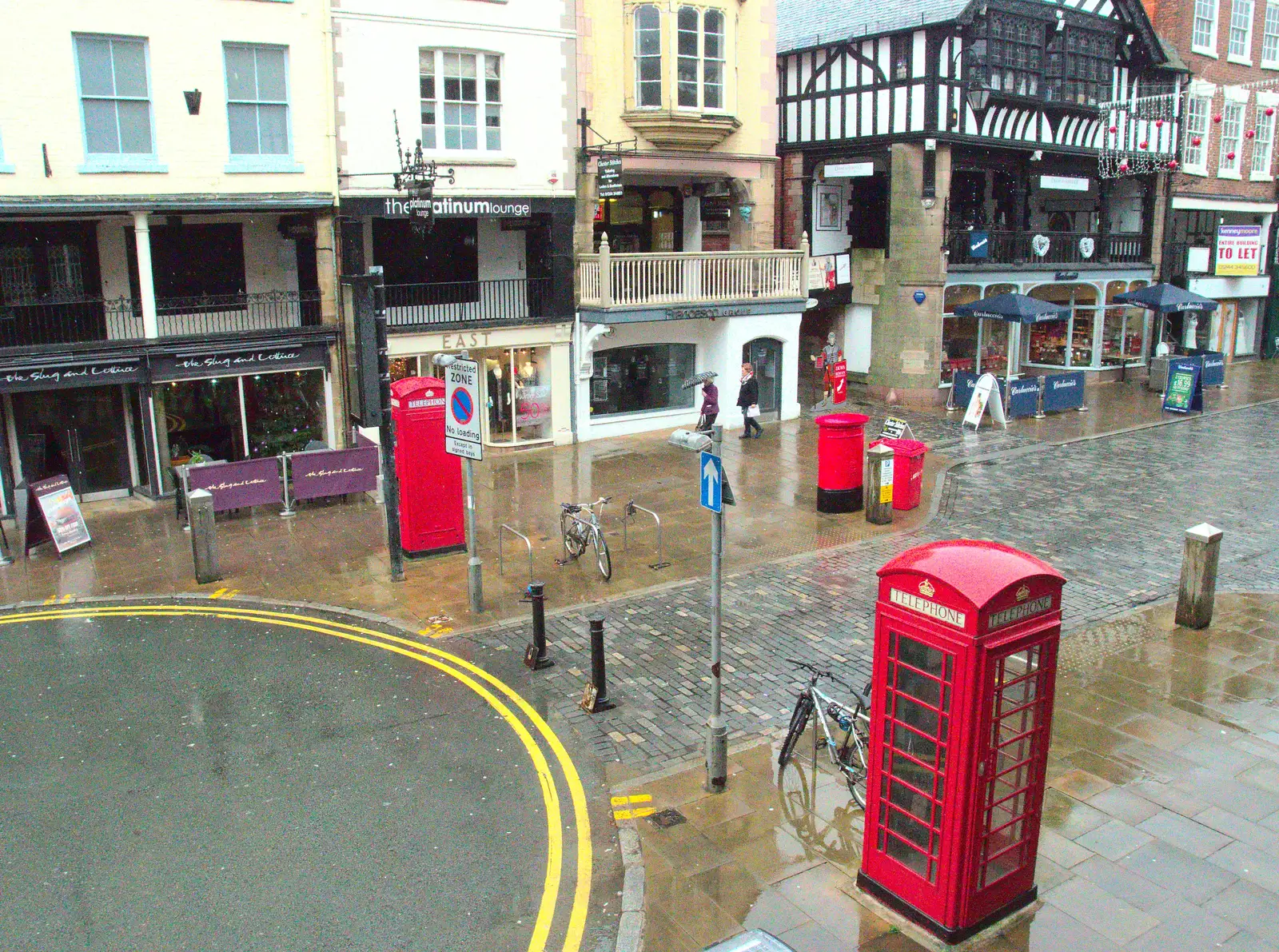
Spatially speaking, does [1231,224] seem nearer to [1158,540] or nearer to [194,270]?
[1158,540]

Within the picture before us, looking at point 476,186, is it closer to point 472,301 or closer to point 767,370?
point 472,301

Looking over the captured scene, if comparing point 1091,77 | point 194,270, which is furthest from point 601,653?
point 1091,77

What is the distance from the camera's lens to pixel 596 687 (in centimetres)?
1037

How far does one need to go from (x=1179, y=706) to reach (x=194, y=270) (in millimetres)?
17763

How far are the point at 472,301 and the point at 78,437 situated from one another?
26.5 feet

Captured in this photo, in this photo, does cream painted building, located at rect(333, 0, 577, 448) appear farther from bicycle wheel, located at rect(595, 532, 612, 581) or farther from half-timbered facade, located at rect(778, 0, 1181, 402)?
half-timbered facade, located at rect(778, 0, 1181, 402)

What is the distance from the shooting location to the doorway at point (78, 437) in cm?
1842

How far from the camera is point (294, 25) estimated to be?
19.0 m

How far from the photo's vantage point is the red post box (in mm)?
14711

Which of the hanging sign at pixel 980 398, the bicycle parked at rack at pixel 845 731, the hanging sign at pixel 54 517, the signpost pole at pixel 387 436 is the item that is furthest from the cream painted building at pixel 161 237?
the hanging sign at pixel 980 398

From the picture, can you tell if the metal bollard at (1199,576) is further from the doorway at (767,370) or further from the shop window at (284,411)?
the shop window at (284,411)

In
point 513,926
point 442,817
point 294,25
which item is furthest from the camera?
point 294,25

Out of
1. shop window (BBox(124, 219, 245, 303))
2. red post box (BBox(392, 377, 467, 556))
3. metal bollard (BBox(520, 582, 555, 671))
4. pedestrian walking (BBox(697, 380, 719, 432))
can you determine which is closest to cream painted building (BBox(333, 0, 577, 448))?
shop window (BBox(124, 219, 245, 303))

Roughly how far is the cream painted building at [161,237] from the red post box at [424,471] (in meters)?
5.86
